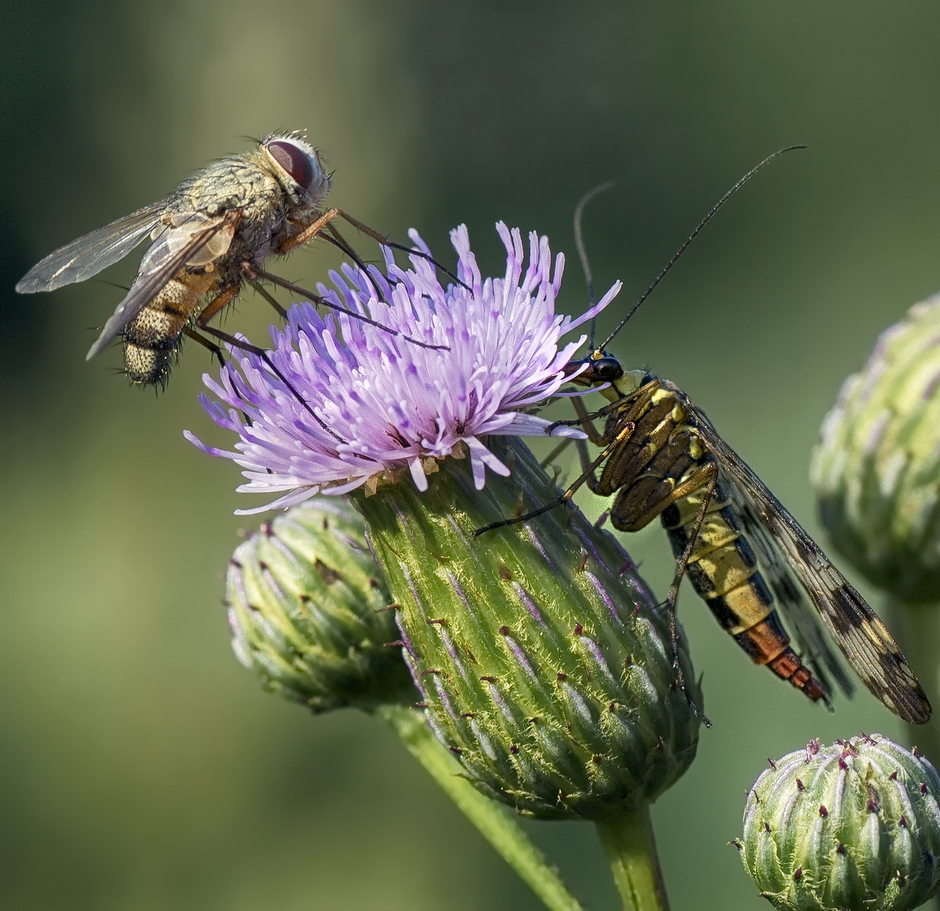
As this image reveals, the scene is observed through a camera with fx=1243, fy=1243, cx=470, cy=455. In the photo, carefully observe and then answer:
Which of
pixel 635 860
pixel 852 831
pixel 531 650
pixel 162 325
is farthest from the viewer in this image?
pixel 162 325

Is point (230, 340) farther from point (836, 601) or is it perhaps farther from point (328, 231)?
point (836, 601)

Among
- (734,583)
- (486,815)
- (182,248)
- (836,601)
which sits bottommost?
(486,815)

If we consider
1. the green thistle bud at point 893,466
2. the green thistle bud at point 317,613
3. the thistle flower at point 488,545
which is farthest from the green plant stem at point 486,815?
the green thistle bud at point 893,466

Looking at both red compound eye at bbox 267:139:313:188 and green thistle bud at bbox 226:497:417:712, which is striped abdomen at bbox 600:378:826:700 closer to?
green thistle bud at bbox 226:497:417:712

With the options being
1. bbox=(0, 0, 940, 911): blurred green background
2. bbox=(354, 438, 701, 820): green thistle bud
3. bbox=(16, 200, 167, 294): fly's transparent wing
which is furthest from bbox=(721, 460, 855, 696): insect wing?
bbox=(16, 200, 167, 294): fly's transparent wing

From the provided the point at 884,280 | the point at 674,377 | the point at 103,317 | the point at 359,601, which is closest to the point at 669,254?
the point at 884,280

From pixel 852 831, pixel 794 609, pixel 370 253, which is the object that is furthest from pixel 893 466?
pixel 370 253

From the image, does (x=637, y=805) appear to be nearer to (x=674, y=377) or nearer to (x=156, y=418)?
(x=674, y=377)
